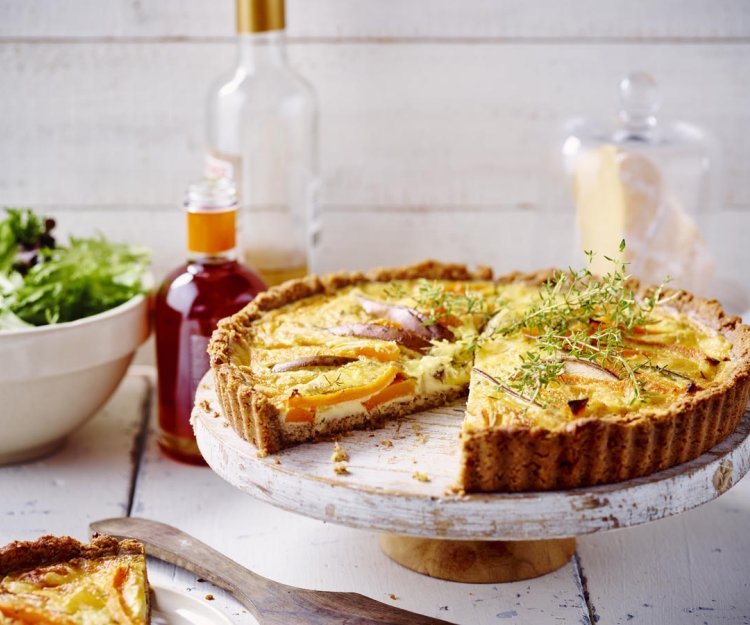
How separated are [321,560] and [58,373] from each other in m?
1.03

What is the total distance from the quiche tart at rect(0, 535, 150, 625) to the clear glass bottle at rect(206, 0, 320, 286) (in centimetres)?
153

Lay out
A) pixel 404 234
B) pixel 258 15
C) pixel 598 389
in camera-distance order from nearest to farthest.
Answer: pixel 598 389
pixel 258 15
pixel 404 234

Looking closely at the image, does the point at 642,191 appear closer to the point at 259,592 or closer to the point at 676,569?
the point at 676,569

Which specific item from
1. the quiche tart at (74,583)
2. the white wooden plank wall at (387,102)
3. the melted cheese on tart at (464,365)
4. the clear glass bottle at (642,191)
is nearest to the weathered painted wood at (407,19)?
the white wooden plank wall at (387,102)

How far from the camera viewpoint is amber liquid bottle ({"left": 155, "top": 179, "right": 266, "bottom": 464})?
3184 millimetres

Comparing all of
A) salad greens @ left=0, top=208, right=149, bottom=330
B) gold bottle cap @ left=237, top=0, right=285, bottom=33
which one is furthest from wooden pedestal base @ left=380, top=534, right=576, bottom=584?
gold bottle cap @ left=237, top=0, right=285, bottom=33

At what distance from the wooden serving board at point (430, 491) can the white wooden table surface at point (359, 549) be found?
371 mm

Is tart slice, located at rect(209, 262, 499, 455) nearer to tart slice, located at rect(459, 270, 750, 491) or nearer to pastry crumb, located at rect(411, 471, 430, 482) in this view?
tart slice, located at rect(459, 270, 750, 491)

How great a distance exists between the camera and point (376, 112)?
13.6 ft

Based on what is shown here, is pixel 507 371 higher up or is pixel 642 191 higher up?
pixel 642 191

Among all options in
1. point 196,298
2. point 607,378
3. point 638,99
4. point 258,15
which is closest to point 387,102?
point 258,15

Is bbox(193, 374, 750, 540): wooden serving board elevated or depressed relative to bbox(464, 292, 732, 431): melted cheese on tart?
depressed

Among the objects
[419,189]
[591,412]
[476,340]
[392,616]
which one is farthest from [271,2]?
[392,616]

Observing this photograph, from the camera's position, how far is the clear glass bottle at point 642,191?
3.63 m
